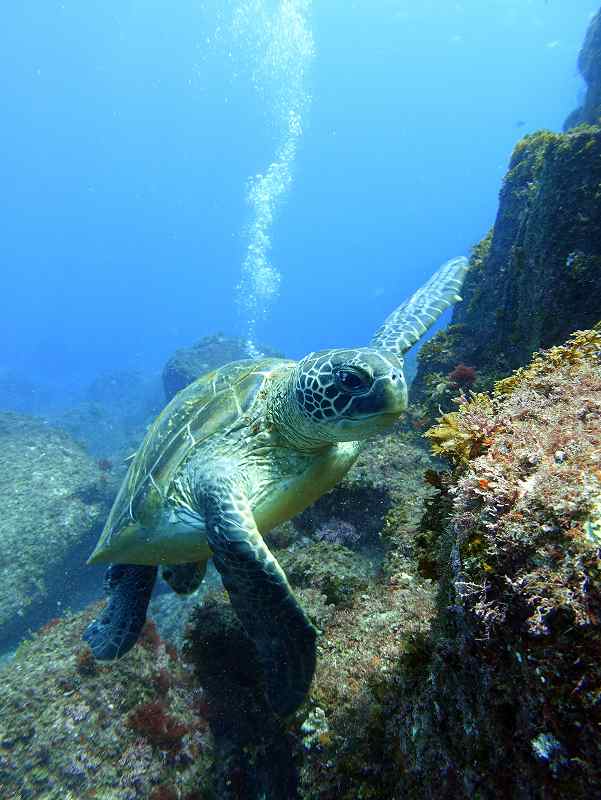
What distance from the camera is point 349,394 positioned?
94.1 inches

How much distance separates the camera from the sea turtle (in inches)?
89.6

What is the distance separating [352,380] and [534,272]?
2.88 meters

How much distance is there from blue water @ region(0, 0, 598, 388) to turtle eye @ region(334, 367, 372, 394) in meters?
73.2

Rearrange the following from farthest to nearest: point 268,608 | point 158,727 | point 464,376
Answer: point 464,376 < point 158,727 < point 268,608

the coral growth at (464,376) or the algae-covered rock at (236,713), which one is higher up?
the coral growth at (464,376)

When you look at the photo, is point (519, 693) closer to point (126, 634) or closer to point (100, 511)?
point (126, 634)

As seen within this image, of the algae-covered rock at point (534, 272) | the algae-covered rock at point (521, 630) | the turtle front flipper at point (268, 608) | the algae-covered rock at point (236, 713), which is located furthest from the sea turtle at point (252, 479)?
the algae-covered rock at point (534, 272)

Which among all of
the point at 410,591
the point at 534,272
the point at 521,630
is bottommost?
the point at 410,591

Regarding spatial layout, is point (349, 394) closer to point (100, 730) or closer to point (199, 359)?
point (100, 730)

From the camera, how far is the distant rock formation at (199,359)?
1541 cm

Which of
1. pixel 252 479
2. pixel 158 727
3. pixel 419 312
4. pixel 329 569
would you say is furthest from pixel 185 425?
pixel 419 312

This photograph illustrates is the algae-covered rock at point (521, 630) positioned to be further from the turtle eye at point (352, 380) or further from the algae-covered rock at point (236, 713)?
the algae-covered rock at point (236, 713)

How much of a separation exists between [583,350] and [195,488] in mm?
2485

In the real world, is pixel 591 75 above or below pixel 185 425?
above
